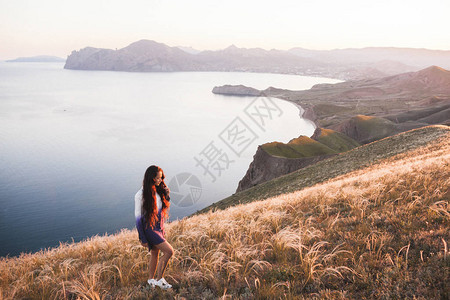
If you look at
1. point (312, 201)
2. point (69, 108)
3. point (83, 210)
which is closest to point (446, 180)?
point (312, 201)

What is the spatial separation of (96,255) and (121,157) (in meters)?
84.4

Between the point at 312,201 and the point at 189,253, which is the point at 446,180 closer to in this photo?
the point at 312,201

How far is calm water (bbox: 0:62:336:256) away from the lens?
52.0 metres

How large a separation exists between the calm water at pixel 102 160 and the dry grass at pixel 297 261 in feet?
151

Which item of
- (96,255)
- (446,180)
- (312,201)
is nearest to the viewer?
(96,255)

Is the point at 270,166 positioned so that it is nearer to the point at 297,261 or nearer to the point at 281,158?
the point at 281,158

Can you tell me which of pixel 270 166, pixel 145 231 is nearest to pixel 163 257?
pixel 145 231

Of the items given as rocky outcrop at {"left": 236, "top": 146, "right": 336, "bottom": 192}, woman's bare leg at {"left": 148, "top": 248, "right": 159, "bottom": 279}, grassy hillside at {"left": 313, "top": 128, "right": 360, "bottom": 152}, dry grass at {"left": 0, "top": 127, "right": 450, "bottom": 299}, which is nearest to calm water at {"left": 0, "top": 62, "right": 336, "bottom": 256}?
rocky outcrop at {"left": 236, "top": 146, "right": 336, "bottom": 192}

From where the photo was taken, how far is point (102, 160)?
83.6 m

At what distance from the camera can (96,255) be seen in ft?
27.4

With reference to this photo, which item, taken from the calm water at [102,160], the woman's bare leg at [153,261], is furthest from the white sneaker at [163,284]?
the calm water at [102,160]

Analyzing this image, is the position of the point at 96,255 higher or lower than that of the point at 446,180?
lower

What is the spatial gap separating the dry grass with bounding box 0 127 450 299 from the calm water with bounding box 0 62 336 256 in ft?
151

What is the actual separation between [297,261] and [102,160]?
87.5 meters
